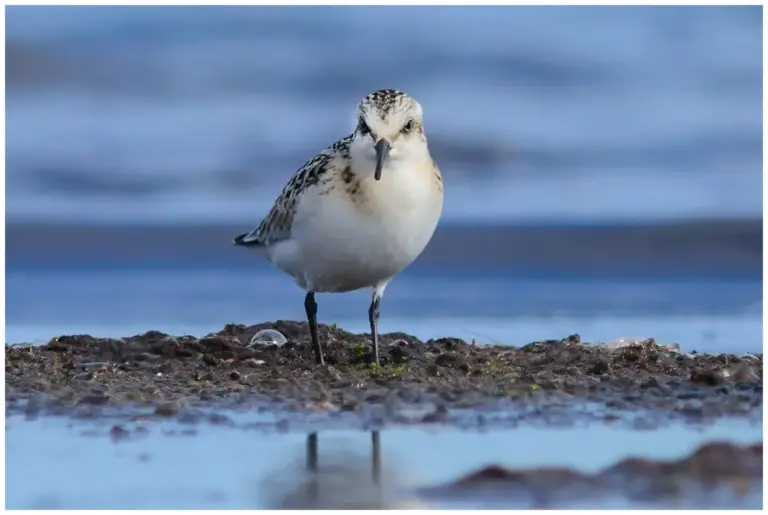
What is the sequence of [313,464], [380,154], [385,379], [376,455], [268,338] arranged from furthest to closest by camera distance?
[268,338] → [380,154] → [385,379] → [376,455] → [313,464]

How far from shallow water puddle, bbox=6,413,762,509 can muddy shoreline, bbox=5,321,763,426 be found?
25 centimetres

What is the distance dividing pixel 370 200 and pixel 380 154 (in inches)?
11.9

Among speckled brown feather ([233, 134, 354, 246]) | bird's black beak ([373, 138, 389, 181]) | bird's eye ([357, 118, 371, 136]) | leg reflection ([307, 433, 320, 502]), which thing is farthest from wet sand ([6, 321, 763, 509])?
bird's eye ([357, 118, 371, 136])

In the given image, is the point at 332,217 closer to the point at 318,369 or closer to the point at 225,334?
the point at 318,369

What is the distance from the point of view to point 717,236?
13.6 m

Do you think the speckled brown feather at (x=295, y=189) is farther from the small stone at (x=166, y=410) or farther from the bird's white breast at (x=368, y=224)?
the small stone at (x=166, y=410)

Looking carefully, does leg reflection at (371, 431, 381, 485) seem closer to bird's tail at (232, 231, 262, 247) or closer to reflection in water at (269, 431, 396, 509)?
reflection in water at (269, 431, 396, 509)

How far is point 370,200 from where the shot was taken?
7844 millimetres

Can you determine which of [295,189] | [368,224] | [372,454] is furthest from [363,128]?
[372,454]

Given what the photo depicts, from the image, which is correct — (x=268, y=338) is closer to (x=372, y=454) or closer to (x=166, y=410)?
(x=166, y=410)

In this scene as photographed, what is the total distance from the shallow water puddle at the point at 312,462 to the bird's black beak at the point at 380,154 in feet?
5.18

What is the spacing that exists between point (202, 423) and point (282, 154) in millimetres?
9443

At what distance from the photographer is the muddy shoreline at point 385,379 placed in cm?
670

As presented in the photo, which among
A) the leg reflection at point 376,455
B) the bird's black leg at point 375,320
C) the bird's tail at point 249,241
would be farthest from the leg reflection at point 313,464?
the bird's tail at point 249,241
